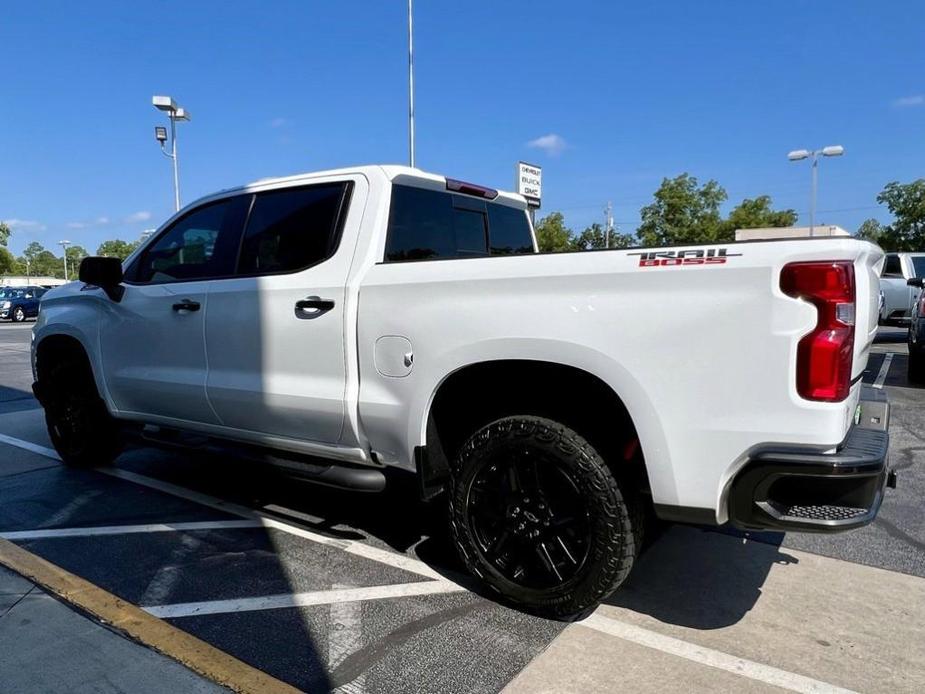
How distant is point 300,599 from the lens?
315 cm

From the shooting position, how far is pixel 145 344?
4.38 m

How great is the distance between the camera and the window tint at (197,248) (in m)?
4.06

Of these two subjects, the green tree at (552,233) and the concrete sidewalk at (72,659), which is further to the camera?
the green tree at (552,233)

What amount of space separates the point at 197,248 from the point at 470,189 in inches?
69.2

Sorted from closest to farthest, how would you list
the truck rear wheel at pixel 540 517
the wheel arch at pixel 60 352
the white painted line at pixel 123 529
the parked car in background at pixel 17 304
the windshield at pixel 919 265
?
the truck rear wheel at pixel 540 517
the white painted line at pixel 123 529
the wheel arch at pixel 60 352
the windshield at pixel 919 265
the parked car in background at pixel 17 304

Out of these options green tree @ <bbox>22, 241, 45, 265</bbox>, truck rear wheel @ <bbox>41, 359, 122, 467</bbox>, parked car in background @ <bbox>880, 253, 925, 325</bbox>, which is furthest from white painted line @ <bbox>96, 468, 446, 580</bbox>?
green tree @ <bbox>22, 241, 45, 265</bbox>

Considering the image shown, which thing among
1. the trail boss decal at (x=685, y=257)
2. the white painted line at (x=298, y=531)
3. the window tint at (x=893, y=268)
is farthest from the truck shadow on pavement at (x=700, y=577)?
the window tint at (x=893, y=268)

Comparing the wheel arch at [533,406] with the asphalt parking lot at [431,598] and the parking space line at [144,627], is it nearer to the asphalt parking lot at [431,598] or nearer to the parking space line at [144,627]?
the asphalt parking lot at [431,598]

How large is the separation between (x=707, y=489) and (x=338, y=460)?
6.30 feet

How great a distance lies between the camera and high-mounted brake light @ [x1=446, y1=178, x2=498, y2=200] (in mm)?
3999

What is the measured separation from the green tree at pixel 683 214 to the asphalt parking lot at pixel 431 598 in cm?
3079

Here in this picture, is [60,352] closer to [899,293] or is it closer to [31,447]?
[31,447]

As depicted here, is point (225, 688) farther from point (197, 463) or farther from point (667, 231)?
point (667, 231)

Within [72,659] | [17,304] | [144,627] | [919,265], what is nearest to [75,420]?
[144,627]
